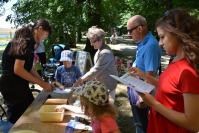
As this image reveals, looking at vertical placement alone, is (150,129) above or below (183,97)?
below

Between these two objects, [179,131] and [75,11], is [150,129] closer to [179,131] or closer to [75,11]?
[179,131]

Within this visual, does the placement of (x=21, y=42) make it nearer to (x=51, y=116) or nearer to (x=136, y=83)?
(x=51, y=116)

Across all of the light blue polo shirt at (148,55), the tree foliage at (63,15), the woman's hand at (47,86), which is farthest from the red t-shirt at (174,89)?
the tree foliage at (63,15)

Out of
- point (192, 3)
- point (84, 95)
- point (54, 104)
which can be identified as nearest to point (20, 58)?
point (54, 104)

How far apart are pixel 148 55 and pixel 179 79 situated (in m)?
1.44

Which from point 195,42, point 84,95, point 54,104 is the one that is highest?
point 195,42

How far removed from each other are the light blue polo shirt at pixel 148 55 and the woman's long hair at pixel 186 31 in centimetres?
132

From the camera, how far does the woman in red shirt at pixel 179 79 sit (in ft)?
6.57

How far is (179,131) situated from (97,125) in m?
0.55

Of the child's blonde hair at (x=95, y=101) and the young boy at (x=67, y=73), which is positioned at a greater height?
the child's blonde hair at (x=95, y=101)

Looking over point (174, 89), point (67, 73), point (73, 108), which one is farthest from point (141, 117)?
point (174, 89)

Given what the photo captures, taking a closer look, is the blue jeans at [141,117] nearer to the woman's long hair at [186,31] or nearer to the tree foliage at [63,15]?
the woman's long hair at [186,31]

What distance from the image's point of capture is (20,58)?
3463 mm

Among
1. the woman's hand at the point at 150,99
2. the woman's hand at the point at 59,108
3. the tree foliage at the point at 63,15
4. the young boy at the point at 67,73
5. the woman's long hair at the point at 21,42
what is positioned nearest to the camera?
the woman's hand at the point at 150,99
